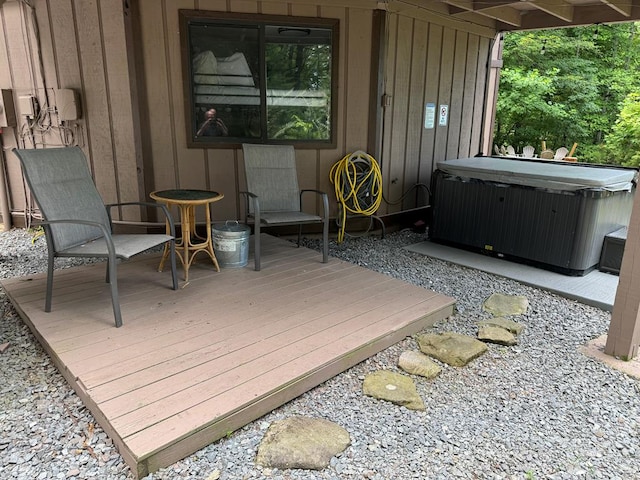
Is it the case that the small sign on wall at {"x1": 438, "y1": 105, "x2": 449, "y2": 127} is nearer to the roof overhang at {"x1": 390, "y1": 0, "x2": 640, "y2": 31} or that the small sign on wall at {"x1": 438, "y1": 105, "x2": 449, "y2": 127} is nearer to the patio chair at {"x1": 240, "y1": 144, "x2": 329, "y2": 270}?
the roof overhang at {"x1": 390, "y1": 0, "x2": 640, "y2": 31}

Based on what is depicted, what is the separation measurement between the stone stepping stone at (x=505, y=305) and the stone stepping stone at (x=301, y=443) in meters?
1.72

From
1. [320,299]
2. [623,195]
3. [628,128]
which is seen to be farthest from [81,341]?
[628,128]

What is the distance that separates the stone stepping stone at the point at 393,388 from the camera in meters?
2.13

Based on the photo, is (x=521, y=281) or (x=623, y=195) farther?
(x=623, y=195)

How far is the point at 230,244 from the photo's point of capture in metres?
3.46

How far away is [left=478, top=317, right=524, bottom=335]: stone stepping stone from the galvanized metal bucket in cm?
182

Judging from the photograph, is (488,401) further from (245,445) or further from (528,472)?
(245,445)

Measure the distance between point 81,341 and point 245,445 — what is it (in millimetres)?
1099

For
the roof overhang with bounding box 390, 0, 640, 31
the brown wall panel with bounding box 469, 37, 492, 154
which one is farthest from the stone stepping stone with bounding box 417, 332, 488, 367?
the brown wall panel with bounding box 469, 37, 492, 154

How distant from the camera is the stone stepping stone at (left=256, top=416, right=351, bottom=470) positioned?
1.73 meters

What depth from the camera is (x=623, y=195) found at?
13.2 feet

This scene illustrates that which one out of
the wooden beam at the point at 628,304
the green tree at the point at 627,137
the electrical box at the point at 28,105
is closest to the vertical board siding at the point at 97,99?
the electrical box at the point at 28,105

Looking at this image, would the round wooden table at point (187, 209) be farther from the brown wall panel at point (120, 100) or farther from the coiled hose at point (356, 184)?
the coiled hose at point (356, 184)

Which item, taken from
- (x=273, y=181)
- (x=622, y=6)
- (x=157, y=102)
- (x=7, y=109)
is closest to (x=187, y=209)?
(x=273, y=181)
